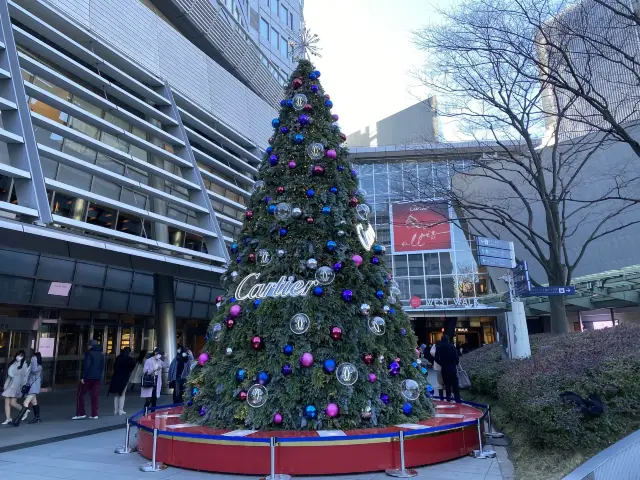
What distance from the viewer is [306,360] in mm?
6391

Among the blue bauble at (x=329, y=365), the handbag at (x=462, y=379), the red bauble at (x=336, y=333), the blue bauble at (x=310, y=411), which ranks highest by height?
the red bauble at (x=336, y=333)

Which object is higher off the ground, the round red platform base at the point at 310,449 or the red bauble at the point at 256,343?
the red bauble at the point at 256,343

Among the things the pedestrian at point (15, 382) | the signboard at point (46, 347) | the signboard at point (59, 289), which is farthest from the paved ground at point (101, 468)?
the signboard at point (46, 347)

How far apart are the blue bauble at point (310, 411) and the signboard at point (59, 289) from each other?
12.1m

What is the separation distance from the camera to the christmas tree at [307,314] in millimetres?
6418

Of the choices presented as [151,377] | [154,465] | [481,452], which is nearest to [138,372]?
[151,377]

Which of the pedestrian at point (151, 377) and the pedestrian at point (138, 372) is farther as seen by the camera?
the pedestrian at point (138, 372)

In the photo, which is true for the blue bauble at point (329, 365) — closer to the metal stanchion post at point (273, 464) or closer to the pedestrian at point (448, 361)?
the metal stanchion post at point (273, 464)

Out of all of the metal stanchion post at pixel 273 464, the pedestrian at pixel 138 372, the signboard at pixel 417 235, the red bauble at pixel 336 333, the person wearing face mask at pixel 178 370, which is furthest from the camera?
the signboard at pixel 417 235

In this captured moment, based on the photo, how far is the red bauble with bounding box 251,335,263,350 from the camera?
670 centimetres

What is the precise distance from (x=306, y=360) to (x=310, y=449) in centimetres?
120

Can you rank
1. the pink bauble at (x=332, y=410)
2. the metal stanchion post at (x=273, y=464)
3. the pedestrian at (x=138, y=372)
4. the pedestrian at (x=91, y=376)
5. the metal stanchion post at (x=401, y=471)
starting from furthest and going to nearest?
the pedestrian at (x=138, y=372), the pedestrian at (x=91, y=376), the pink bauble at (x=332, y=410), the metal stanchion post at (x=401, y=471), the metal stanchion post at (x=273, y=464)

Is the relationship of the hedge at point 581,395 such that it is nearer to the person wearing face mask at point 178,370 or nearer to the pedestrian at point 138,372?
the person wearing face mask at point 178,370

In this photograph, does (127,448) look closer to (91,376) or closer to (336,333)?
(336,333)
